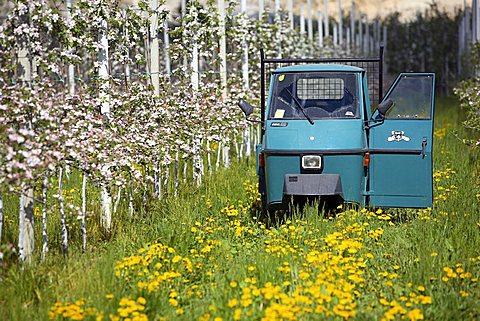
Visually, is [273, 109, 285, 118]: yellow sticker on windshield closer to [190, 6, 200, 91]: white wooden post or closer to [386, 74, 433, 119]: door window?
[386, 74, 433, 119]: door window

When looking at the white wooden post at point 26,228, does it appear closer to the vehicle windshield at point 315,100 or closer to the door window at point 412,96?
the vehicle windshield at point 315,100

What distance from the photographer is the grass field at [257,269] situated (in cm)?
550

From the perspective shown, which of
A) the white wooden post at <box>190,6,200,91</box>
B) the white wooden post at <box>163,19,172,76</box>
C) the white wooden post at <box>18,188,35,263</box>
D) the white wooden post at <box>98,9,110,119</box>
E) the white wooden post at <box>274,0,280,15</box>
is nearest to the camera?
the white wooden post at <box>18,188,35,263</box>

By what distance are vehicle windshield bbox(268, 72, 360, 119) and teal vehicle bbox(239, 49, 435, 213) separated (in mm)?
11

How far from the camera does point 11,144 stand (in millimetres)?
6250

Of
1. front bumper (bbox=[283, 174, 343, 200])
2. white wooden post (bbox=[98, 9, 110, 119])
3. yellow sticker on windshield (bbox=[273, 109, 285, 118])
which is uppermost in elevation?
white wooden post (bbox=[98, 9, 110, 119])

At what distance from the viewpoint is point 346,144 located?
316 inches

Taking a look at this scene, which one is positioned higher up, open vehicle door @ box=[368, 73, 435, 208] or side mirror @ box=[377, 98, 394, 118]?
side mirror @ box=[377, 98, 394, 118]

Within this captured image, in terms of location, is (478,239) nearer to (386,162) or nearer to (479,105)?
(386,162)

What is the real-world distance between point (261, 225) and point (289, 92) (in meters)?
1.54

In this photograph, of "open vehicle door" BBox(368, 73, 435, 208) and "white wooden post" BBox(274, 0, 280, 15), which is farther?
"white wooden post" BBox(274, 0, 280, 15)

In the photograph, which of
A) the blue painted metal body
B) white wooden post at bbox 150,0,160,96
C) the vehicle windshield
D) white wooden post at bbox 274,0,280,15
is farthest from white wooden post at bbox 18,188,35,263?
white wooden post at bbox 274,0,280,15

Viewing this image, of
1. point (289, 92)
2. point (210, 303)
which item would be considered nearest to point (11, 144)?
point (210, 303)

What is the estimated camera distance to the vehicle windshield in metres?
8.46
